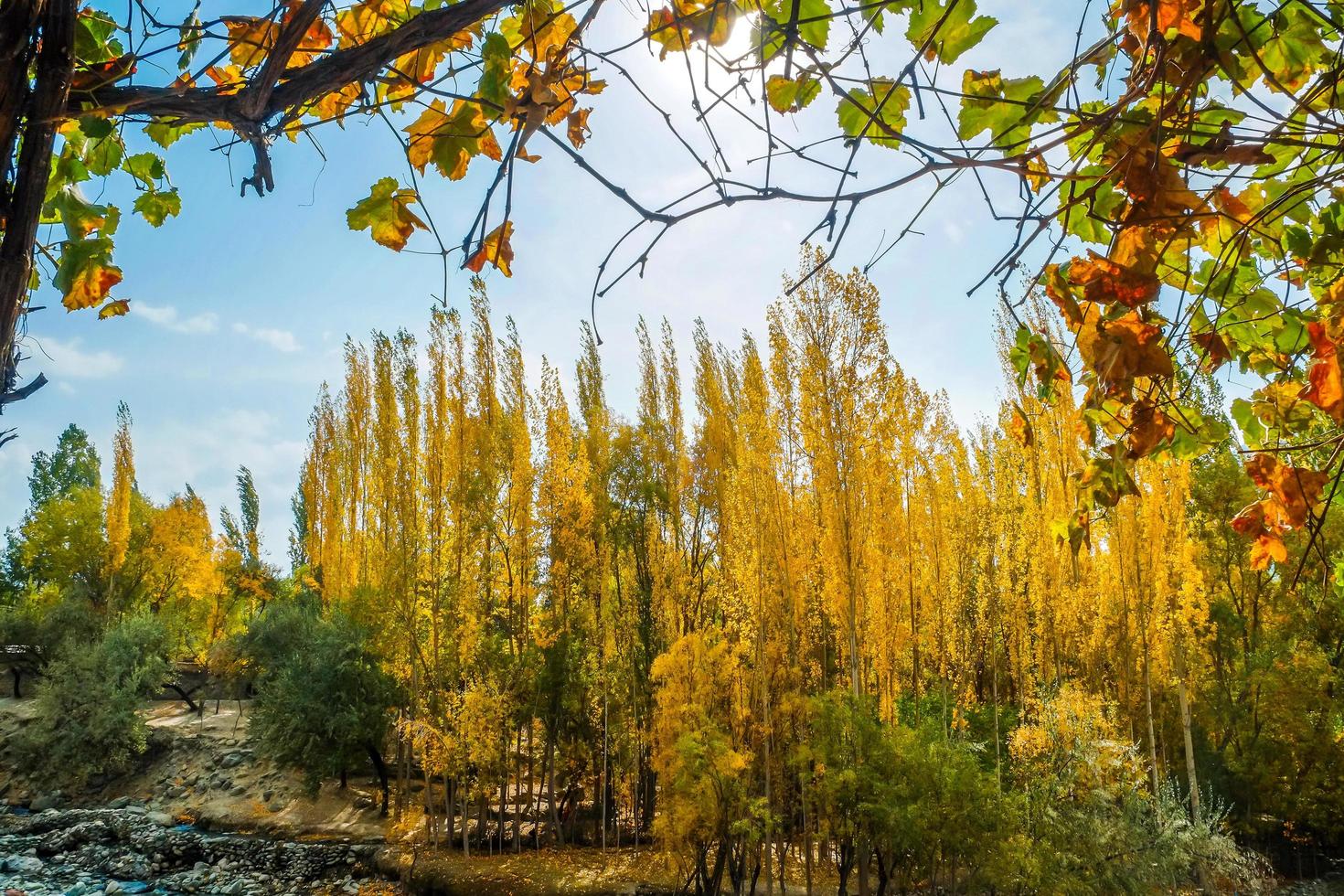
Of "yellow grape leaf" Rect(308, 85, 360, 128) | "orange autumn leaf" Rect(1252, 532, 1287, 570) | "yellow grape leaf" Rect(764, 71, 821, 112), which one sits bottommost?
"orange autumn leaf" Rect(1252, 532, 1287, 570)

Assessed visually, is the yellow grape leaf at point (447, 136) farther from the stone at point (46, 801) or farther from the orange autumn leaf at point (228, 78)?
the stone at point (46, 801)

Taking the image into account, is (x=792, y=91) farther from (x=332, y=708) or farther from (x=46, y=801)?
(x=46, y=801)

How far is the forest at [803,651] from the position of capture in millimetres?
8422

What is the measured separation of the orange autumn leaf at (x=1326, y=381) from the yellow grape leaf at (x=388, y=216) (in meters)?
1.06

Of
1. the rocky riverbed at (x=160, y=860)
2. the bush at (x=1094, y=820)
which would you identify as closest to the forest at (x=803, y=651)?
the bush at (x=1094, y=820)

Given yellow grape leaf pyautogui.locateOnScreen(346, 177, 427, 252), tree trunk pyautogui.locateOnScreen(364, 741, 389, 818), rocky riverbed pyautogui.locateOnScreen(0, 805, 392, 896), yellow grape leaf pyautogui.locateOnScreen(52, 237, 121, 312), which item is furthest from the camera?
tree trunk pyautogui.locateOnScreen(364, 741, 389, 818)

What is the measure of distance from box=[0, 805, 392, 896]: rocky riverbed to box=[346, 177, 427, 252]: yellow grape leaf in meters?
12.1

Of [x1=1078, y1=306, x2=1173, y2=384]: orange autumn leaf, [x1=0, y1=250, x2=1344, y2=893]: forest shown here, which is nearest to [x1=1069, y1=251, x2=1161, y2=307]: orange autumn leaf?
[x1=1078, y1=306, x2=1173, y2=384]: orange autumn leaf

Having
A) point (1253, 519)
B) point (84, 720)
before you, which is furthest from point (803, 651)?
point (84, 720)

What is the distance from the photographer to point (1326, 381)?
0.89 meters

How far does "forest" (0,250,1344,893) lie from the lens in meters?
8.42

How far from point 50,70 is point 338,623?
16.4m

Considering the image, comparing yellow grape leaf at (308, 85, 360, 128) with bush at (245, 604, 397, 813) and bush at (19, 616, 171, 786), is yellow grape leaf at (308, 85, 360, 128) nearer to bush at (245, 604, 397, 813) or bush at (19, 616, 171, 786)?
bush at (245, 604, 397, 813)

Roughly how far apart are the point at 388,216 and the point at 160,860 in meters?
15.1
